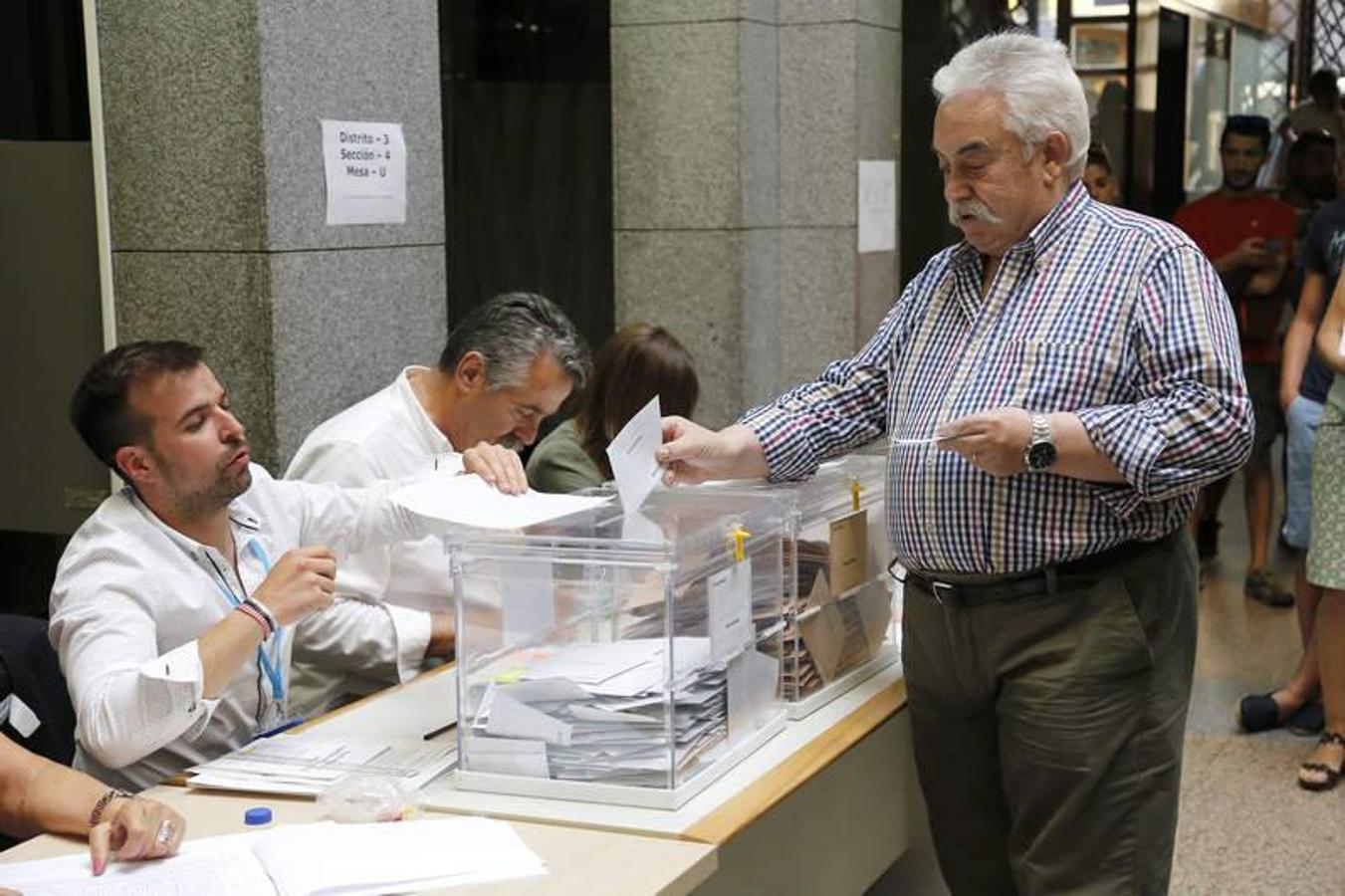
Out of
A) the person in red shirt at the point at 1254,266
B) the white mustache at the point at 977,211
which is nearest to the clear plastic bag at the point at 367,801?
the white mustache at the point at 977,211

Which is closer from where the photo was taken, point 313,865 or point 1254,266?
point 313,865

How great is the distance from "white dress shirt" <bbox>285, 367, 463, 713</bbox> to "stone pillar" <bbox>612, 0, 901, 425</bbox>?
7.27ft

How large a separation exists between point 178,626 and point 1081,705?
1418 millimetres

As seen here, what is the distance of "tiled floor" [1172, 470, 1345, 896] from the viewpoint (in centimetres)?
409

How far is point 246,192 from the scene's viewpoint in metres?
3.66

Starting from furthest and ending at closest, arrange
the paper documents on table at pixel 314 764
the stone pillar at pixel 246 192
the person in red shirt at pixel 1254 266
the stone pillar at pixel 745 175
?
the person in red shirt at pixel 1254 266 < the stone pillar at pixel 745 175 < the stone pillar at pixel 246 192 < the paper documents on table at pixel 314 764

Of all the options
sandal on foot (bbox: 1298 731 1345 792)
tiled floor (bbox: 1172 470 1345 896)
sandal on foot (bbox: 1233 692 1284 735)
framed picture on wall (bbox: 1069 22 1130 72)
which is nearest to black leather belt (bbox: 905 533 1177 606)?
tiled floor (bbox: 1172 470 1345 896)

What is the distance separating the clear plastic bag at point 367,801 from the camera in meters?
2.22

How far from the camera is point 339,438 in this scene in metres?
3.41

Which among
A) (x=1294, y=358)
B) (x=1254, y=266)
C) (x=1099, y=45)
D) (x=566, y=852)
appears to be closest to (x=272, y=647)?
(x=566, y=852)

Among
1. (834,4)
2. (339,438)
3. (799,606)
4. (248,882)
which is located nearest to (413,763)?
(248,882)

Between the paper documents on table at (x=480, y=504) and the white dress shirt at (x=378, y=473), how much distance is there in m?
0.57

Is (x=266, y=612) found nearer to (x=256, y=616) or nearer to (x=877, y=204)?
(x=256, y=616)

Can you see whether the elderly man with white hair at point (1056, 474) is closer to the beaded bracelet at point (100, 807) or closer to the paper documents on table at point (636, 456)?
the paper documents on table at point (636, 456)
